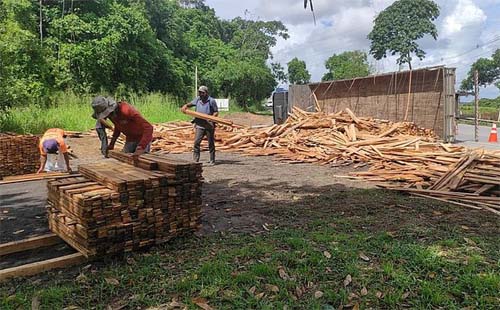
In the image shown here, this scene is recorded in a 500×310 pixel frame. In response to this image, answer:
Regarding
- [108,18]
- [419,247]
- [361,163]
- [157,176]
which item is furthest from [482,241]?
[108,18]

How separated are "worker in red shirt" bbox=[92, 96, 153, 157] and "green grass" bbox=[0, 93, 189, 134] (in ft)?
29.5

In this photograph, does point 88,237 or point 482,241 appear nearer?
point 88,237

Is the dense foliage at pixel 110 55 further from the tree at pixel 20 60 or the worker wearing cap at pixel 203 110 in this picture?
the worker wearing cap at pixel 203 110

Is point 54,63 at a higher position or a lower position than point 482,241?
higher

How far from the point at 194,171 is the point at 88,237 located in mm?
1162

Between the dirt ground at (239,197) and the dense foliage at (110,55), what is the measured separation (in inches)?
291

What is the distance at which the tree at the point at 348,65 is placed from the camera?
48.4 metres

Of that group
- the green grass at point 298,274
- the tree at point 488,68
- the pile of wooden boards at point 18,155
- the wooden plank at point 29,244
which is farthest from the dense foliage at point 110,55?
the tree at point 488,68

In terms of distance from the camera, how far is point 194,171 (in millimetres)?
3934

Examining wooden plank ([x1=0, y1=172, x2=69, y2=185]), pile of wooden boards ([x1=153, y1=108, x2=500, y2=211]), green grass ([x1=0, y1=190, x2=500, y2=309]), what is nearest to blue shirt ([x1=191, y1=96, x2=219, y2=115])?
pile of wooden boards ([x1=153, y1=108, x2=500, y2=211])

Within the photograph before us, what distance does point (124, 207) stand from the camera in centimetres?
344

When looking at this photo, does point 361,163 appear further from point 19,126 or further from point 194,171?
point 19,126

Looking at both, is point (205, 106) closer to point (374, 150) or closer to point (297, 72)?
point (374, 150)

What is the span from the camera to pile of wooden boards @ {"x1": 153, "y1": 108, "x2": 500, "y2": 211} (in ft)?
19.6
